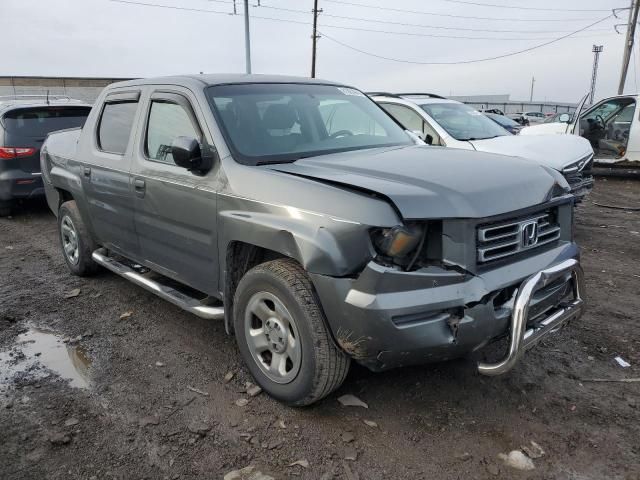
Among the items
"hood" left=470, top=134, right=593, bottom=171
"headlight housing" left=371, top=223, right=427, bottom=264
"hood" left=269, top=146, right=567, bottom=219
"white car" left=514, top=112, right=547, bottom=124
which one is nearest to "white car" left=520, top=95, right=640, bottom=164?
"hood" left=470, top=134, right=593, bottom=171

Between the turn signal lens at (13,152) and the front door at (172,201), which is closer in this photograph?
the front door at (172,201)

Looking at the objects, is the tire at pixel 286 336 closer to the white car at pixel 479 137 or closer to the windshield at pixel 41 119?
the white car at pixel 479 137

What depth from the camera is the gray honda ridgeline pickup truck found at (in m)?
2.58

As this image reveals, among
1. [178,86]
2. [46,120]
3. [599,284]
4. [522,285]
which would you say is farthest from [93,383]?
[46,120]

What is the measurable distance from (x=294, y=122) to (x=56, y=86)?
3025 cm

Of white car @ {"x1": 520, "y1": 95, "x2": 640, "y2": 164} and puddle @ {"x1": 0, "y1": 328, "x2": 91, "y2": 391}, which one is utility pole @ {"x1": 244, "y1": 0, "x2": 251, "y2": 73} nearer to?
white car @ {"x1": 520, "y1": 95, "x2": 640, "y2": 164}

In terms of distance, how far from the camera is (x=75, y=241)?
18.0ft

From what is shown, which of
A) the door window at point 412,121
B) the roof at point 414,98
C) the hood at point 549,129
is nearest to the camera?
the door window at point 412,121

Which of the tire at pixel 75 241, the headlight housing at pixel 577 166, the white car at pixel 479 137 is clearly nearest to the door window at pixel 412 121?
the white car at pixel 479 137

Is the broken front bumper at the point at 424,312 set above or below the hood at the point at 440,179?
below

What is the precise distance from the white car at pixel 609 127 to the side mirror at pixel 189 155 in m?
8.84

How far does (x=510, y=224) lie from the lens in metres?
2.82

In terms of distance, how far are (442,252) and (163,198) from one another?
6.94 feet

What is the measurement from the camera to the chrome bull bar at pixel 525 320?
8.60 ft
